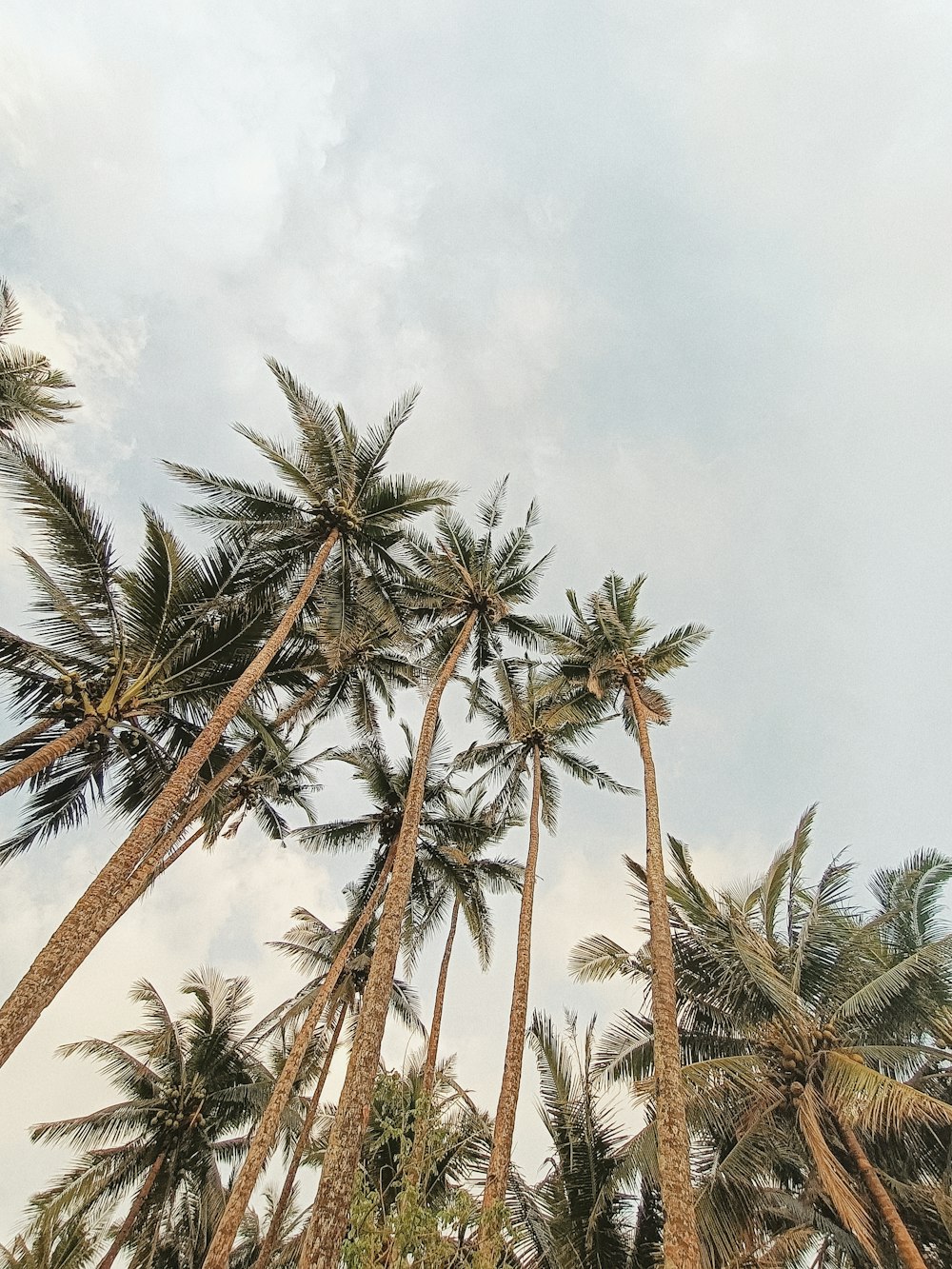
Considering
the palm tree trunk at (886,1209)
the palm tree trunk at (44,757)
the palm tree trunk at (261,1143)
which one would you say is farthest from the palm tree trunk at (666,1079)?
the palm tree trunk at (44,757)

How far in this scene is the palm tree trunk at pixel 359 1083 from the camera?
8.00 meters

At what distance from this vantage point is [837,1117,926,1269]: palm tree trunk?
9.77 m

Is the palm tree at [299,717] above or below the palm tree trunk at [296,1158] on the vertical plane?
above

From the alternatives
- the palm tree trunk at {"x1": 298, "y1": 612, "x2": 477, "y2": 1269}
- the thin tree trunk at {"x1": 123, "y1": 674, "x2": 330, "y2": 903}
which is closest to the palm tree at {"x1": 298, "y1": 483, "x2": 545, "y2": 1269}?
the palm tree trunk at {"x1": 298, "y1": 612, "x2": 477, "y2": 1269}

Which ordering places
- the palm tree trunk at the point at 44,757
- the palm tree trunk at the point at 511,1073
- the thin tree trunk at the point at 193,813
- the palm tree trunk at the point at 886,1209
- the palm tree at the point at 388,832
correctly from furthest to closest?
the palm tree at the point at 388,832 < the thin tree trunk at the point at 193,813 < the palm tree trunk at the point at 44,757 < the palm tree trunk at the point at 886,1209 < the palm tree trunk at the point at 511,1073

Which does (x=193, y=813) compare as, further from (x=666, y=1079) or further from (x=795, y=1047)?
(x=795, y=1047)

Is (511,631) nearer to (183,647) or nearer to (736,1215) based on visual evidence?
(183,647)

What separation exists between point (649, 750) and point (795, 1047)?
569 centimetres

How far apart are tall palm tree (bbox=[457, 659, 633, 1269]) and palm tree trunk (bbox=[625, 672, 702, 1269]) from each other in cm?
368

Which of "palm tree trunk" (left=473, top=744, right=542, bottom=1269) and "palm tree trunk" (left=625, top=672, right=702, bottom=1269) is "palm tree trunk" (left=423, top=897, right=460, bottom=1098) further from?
"palm tree trunk" (left=625, top=672, right=702, bottom=1269)

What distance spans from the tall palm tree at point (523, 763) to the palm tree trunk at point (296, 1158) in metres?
8.21

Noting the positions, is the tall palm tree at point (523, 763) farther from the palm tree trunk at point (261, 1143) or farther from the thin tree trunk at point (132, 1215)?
the thin tree trunk at point (132, 1215)

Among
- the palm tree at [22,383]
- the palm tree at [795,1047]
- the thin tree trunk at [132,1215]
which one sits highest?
the palm tree at [22,383]

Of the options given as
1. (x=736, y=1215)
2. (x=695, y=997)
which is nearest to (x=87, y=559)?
(x=695, y=997)
